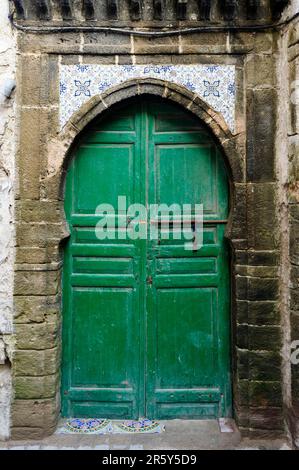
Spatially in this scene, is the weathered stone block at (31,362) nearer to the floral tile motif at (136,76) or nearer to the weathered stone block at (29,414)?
the weathered stone block at (29,414)

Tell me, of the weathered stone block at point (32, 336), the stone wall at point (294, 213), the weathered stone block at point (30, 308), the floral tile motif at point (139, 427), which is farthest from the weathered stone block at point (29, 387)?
the stone wall at point (294, 213)

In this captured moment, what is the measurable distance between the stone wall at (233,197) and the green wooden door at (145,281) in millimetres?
172

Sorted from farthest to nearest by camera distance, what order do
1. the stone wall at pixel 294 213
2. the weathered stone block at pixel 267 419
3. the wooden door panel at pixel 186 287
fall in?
the wooden door panel at pixel 186 287 < the weathered stone block at pixel 267 419 < the stone wall at pixel 294 213

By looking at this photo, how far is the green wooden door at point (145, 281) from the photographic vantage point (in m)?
3.51

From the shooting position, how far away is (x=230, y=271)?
3.52 m

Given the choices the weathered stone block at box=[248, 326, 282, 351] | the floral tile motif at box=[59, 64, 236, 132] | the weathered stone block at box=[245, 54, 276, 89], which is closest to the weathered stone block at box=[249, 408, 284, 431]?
the weathered stone block at box=[248, 326, 282, 351]

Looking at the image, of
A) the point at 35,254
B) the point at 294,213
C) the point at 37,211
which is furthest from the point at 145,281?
the point at 294,213

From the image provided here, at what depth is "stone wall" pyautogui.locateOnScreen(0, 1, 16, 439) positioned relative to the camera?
3293 mm

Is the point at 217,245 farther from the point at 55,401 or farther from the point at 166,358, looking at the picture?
the point at 55,401

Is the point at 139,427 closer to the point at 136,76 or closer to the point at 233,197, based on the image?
the point at 233,197

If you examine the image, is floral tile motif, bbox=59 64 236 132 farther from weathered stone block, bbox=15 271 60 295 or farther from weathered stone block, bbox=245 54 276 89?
weathered stone block, bbox=15 271 60 295

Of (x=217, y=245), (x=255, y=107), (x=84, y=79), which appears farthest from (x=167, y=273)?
(x=84, y=79)

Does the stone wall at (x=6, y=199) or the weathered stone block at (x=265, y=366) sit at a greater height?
Answer: the stone wall at (x=6, y=199)

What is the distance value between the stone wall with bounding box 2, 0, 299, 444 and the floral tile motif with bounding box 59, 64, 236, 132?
60mm
